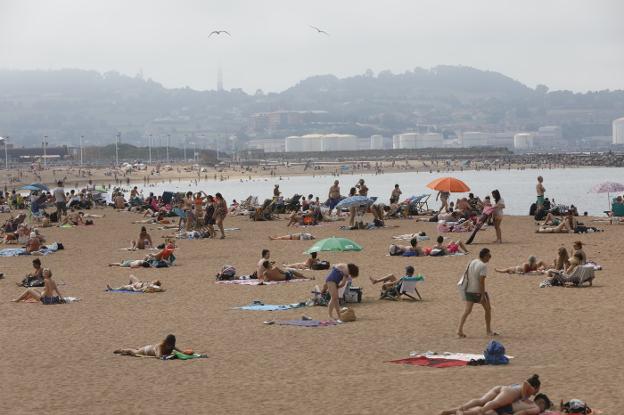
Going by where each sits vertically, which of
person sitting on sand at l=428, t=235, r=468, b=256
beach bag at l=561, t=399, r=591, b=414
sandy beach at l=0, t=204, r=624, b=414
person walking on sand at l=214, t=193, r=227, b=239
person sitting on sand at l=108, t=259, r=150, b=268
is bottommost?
sandy beach at l=0, t=204, r=624, b=414

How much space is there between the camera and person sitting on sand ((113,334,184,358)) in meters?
11.2

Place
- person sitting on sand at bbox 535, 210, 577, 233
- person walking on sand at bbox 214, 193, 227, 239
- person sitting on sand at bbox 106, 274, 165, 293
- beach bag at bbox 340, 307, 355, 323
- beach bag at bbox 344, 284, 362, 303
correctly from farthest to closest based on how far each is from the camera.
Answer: person walking on sand at bbox 214, 193, 227, 239 < person sitting on sand at bbox 535, 210, 577, 233 < person sitting on sand at bbox 106, 274, 165, 293 < beach bag at bbox 344, 284, 362, 303 < beach bag at bbox 340, 307, 355, 323

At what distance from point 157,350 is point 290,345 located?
4.89ft

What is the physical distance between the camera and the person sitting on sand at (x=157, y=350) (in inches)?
440

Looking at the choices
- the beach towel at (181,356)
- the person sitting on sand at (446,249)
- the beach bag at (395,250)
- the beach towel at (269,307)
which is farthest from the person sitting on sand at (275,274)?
the beach towel at (181,356)

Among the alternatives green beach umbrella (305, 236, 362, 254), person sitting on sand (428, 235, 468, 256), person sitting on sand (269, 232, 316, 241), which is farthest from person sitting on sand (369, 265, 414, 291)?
person sitting on sand (269, 232, 316, 241)

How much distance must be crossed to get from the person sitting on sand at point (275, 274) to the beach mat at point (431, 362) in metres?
6.89

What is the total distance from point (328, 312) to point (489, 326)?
262cm

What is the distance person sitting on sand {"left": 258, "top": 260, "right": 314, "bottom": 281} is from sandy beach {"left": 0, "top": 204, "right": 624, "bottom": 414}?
42cm

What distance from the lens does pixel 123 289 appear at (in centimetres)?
1700

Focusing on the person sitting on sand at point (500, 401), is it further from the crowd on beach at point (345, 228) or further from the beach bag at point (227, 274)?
the beach bag at point (227, 274)

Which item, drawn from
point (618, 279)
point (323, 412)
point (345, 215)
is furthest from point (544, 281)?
point (345, 215)

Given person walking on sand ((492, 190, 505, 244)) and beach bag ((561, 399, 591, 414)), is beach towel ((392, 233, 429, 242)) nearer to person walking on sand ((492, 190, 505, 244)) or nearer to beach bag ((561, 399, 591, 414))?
person walking on sand ((492, 190, 505, 244))

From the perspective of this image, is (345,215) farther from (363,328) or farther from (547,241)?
(363,328)
